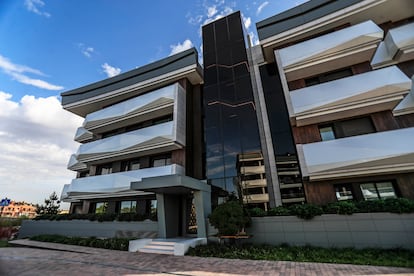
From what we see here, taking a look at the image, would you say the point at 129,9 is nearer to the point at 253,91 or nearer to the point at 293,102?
the point at 253,91

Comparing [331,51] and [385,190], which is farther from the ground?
[331,51]

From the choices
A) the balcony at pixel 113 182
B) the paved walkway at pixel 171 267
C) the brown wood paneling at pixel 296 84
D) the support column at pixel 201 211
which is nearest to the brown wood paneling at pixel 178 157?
the balcony at pixel 113 182

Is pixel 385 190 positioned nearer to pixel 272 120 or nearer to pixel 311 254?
pixel 311 254

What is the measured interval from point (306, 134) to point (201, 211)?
807 cm

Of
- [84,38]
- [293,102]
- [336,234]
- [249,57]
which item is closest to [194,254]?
[336,234]

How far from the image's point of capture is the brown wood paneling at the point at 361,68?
485 inches

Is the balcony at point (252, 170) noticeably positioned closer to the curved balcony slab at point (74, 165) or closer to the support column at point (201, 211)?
the support column at point (201, 211)

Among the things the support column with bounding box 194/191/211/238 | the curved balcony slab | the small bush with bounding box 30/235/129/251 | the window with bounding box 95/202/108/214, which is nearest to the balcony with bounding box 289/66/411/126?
the support column with bounding box 194/191/211/238

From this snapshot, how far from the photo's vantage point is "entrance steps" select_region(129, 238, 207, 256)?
8.76m

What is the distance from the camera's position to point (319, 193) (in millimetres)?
10820

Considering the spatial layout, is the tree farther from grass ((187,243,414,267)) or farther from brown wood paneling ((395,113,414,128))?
brown wood paneling ((395,113,414,128))

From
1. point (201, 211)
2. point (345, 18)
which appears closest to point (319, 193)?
point (201, 211)

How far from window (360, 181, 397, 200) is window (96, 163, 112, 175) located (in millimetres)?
19563

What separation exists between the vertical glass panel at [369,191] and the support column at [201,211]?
847 cm
